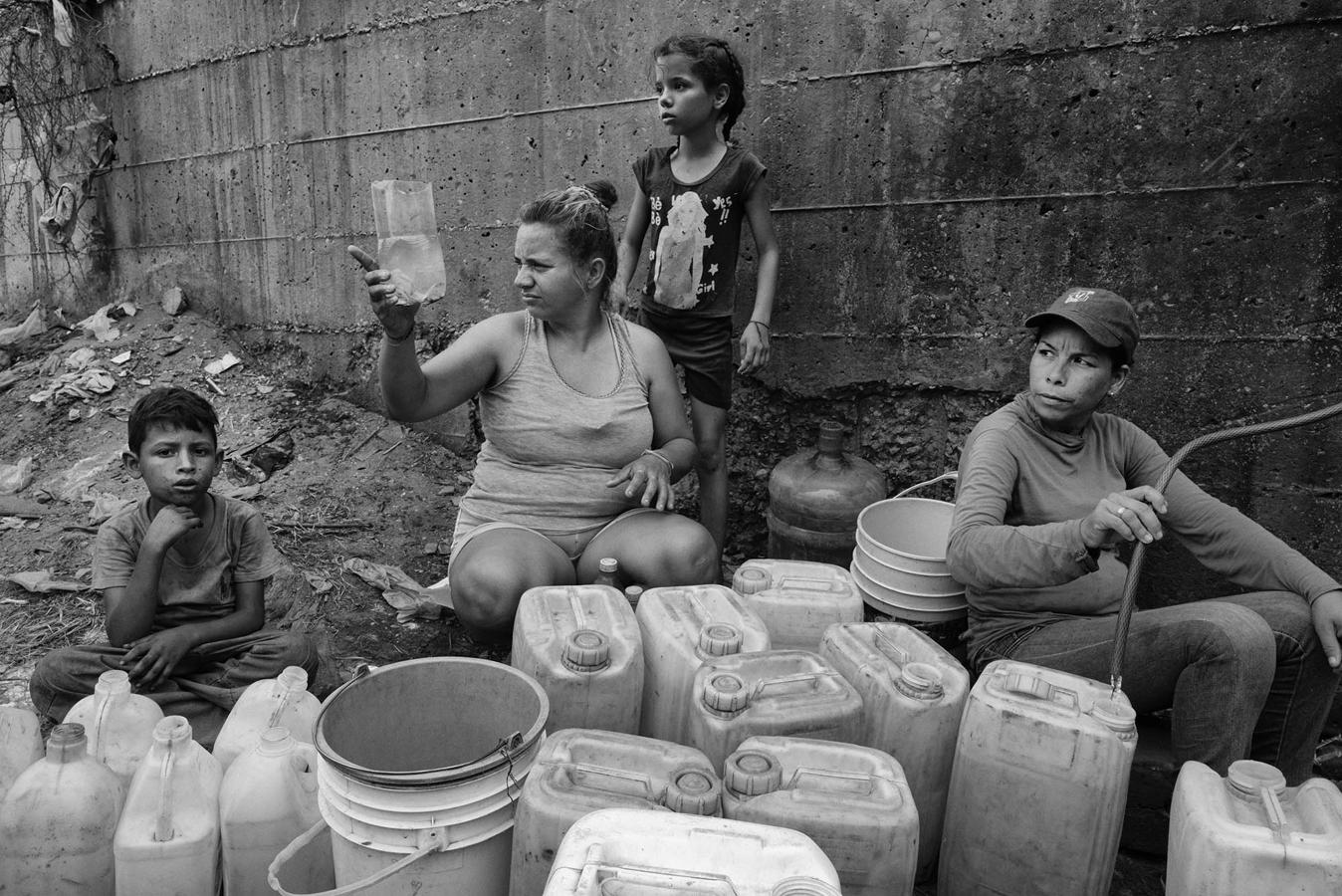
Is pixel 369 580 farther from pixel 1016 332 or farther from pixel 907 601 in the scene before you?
pixel 1016 332

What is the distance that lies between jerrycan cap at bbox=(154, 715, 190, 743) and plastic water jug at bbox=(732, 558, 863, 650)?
4.30ft

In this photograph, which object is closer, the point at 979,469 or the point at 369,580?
the point at 979,469

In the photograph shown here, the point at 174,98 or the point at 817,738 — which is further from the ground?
the point at 174,98

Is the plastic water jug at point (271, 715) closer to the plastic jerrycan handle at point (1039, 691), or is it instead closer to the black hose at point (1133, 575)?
the plastic jerrycan handle at point (1039, 691)

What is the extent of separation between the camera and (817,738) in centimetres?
175

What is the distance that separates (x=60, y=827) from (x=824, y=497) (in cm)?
261

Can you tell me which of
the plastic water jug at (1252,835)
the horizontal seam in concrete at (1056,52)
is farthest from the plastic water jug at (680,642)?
the horizontal seam in concrete at (1056,52)

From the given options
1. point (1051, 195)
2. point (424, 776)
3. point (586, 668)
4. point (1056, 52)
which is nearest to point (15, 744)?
point (424, 776)

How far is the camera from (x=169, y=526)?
2.37 m

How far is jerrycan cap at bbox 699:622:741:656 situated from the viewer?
6.54 ft

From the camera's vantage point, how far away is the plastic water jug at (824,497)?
3562 millimetres

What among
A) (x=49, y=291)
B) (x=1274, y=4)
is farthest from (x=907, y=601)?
(x=49, y=291)

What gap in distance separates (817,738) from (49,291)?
8.04 meters

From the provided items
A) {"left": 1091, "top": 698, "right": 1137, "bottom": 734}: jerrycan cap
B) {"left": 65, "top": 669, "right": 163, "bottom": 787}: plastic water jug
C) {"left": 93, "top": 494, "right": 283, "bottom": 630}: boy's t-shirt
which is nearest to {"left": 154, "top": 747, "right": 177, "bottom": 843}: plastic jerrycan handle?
{"left": 65, "top": 669, "right": 163, "bottom": 787}: plastic water jug
